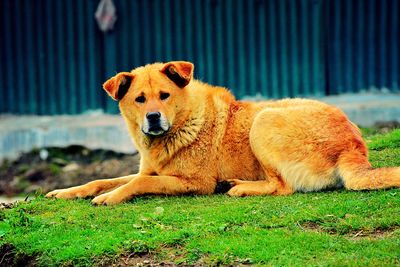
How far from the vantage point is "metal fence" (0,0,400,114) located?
14508 mm

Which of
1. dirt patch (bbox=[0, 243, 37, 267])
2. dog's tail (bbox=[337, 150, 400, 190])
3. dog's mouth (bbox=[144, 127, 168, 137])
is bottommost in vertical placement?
dirt patch (bbox=[0, 243, 37, 267])

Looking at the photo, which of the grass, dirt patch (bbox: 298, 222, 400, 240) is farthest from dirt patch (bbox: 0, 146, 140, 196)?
dirt patch (bbox: 298, 222, 400, 240)

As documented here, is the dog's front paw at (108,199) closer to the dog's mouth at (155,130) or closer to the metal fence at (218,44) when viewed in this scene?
the dog's mouth at (155,130)

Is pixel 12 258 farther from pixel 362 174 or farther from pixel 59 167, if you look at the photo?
pixel 59 167

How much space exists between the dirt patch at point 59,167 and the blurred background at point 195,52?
4.4 inches

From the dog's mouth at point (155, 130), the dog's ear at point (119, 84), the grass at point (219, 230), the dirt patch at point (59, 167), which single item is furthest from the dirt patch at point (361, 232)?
the dirt patch at point (59, 167)

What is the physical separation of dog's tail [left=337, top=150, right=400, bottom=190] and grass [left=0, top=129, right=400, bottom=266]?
8cm

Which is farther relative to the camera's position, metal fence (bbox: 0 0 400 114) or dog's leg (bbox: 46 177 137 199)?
metal fence (bbox: 0 0 400 114)

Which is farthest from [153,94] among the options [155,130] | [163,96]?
[155,130]

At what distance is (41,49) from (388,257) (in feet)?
33.3

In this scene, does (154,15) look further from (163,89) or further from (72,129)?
(163,89)

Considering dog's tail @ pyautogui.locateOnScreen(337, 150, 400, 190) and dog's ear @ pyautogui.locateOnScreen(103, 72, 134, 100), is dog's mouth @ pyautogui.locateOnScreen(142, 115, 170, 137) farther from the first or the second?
dog's tail @ pyautogui.locateOnScreen(337, 150, 400, 190)

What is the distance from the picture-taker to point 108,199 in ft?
26.8

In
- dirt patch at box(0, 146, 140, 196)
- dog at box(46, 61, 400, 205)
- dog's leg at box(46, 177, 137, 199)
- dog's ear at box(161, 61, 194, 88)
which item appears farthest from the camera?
dirt patch at box(0, 146, 140, 196)
